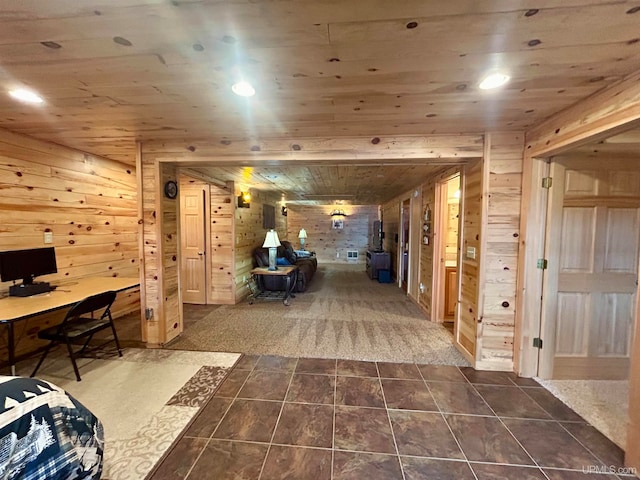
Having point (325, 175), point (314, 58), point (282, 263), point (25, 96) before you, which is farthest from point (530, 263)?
point (282, 263)

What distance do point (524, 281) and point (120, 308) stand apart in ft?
16.1

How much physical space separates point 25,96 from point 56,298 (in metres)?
1.62

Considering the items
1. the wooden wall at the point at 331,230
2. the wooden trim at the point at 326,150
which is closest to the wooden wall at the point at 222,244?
the wooden trim at the point at 326,150

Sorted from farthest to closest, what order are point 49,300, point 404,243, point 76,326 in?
1. point 404,243
2. point 76,326
3. point 49,300

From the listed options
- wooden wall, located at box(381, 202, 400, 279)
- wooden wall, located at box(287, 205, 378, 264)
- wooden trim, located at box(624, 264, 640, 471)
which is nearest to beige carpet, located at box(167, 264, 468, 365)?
wooden trim, located at box(624, 264, 640, 471)

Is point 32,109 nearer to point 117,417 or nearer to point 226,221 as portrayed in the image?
point 117,417

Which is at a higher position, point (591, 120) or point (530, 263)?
point (591, 120)

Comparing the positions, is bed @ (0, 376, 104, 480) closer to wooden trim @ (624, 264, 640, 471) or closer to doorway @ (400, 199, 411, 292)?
wooden trim @ (624, 264, 640, 471)

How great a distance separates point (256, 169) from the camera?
4.06m

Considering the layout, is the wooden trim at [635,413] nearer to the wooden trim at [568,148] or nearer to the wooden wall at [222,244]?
the wooden trim at [568,148]

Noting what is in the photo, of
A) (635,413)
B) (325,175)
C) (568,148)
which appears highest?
(325,175)

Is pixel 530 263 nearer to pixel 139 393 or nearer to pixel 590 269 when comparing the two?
pixel 590 269

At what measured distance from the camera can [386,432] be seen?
176 cm

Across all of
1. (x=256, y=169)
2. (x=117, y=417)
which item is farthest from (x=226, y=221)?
(x=117, y=417)
